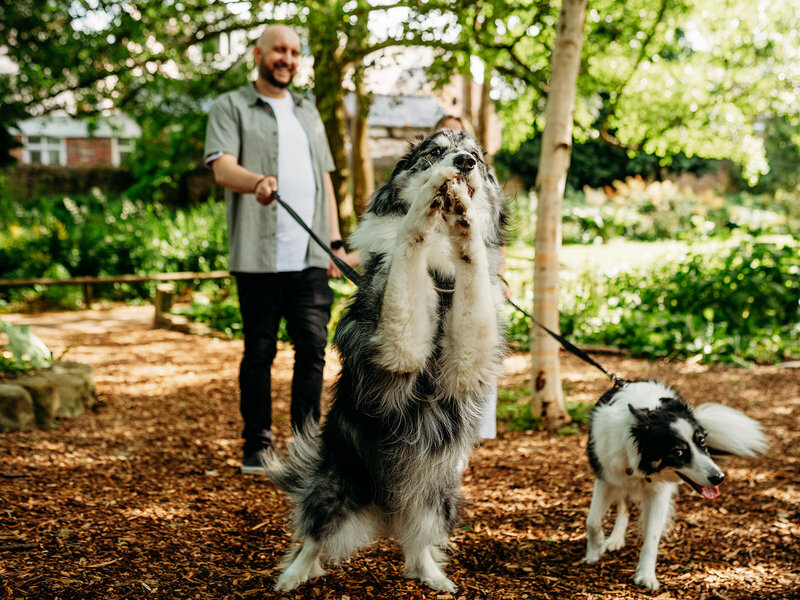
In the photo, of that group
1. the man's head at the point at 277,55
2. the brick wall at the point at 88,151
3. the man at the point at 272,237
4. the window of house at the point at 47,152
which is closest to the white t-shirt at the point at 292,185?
the man at the point at 272,237

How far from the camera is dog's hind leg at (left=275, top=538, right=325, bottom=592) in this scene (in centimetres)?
232

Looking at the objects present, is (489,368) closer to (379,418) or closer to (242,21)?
(379,418)

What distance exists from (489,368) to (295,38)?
2.26 m

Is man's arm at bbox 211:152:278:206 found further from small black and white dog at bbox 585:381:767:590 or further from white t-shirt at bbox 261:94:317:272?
small black and white dog at bbox 585:381:767:590

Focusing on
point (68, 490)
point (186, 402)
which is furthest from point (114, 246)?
point (68, 490)

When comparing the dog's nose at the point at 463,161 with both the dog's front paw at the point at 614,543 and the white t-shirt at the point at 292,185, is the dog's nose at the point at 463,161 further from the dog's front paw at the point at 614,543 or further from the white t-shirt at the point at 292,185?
the dog's front paw at the point at 614,543

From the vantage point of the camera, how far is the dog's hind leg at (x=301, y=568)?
2318 mm

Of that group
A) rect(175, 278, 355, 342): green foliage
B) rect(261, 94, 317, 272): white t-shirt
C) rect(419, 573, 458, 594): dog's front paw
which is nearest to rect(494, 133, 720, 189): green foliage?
rect(175, 278, 355, 342): green foliage

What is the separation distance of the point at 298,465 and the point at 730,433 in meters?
1.81

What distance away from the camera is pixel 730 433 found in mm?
2740

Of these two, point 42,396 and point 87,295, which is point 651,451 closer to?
point 42,396

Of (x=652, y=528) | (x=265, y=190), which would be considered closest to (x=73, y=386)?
(x=265, y=190)

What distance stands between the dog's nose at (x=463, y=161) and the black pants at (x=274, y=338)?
66.2 inches

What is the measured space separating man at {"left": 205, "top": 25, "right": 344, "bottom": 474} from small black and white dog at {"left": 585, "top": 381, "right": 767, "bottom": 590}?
1.51 meters
